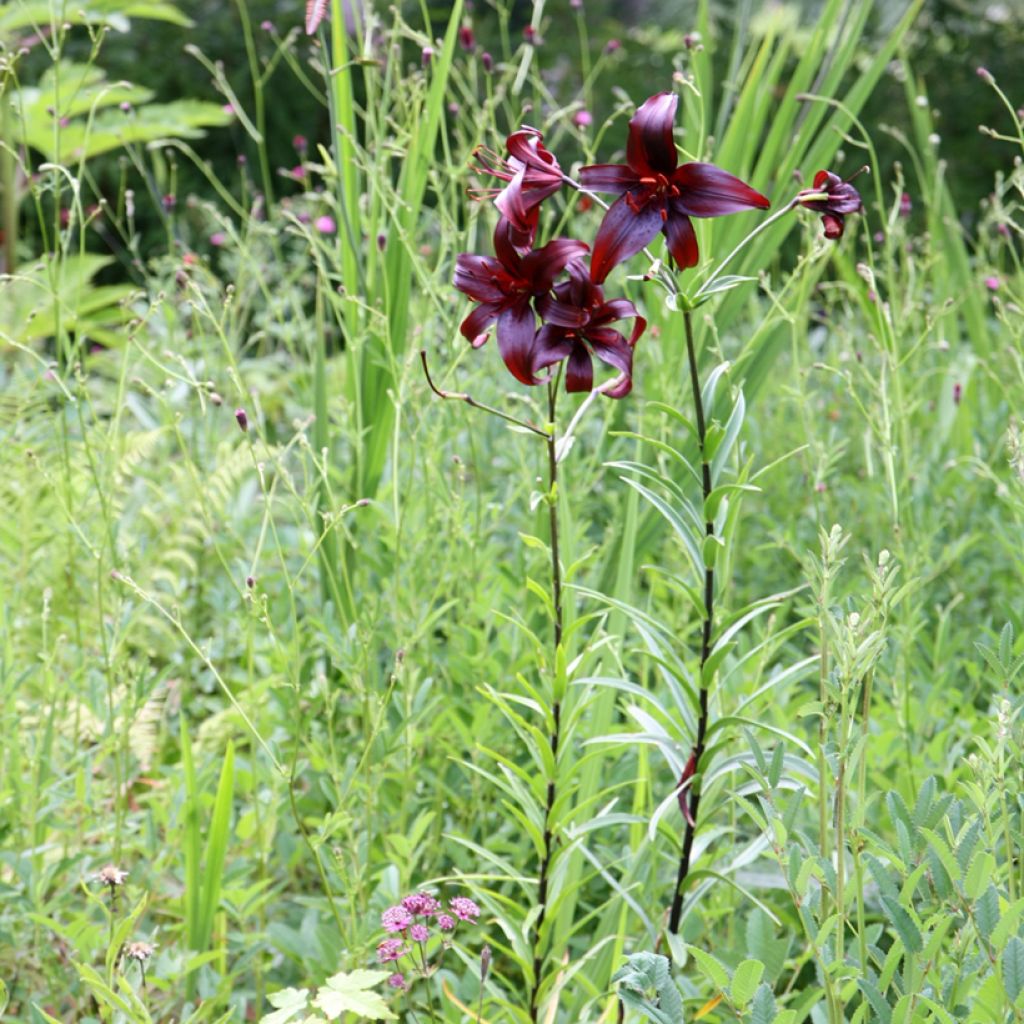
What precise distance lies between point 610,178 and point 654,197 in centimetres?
4

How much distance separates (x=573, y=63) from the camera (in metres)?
5.05

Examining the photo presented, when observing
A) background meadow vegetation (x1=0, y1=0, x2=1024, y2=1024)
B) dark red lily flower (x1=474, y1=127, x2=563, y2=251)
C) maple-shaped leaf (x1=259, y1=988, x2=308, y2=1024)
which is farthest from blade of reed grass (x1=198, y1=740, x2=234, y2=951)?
dark red lily flower (x1=474, y1=127, x2=563, y2=251)

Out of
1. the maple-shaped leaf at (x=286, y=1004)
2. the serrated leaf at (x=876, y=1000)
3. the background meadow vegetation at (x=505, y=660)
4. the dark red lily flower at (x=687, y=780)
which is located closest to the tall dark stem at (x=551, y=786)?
the background meadow vegetation at (x=505, y=660)

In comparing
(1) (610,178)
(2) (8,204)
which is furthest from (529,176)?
(2) (8,204)

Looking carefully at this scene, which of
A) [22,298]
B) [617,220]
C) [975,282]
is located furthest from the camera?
[22,298]

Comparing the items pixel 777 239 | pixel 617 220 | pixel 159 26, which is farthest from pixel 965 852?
pixel 159 26

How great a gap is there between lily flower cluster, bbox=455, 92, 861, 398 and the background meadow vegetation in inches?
3.7

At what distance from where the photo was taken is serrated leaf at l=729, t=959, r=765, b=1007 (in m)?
0.86

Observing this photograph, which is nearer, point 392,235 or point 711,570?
point 711,570

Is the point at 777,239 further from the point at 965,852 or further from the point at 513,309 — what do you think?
the point at 965,852

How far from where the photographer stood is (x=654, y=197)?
1.02 metres

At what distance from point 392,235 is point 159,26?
372 centimetres

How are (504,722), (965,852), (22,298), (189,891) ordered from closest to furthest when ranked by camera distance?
(965,852)
(189,891)
(504,722)
(22,298)

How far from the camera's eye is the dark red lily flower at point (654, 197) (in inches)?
39.1
